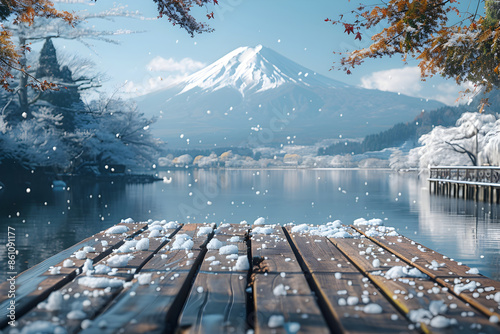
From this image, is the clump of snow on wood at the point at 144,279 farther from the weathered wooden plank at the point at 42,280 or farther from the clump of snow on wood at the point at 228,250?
the clump of snow on wood at the point at 228,250

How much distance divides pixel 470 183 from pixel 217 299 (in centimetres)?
2513

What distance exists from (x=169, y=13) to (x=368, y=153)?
13973cm

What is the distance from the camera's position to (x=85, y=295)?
2.05 m

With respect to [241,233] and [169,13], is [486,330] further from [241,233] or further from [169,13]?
[169,13]

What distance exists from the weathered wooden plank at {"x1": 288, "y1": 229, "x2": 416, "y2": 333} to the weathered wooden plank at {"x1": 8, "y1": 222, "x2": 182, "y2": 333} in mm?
1074

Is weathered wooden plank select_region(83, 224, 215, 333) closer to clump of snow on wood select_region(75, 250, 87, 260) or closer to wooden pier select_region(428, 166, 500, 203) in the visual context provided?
clump of snow on wood select_region(75, 250, 87, 260)

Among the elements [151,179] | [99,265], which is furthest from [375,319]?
[151,179]

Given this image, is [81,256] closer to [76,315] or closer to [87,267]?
[87,267]

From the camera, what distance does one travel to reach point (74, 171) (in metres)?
32.8

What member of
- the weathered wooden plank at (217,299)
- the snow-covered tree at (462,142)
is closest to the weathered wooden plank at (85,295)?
the weathered wooden plank at (217,299)

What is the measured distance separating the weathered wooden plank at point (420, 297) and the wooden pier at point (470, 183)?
21.2 m

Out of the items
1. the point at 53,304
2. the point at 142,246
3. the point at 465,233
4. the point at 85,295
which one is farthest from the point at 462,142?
the point at 53,304

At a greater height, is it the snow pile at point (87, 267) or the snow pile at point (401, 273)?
the snow pile at point (87, 267)

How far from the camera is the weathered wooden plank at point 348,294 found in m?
1.72
